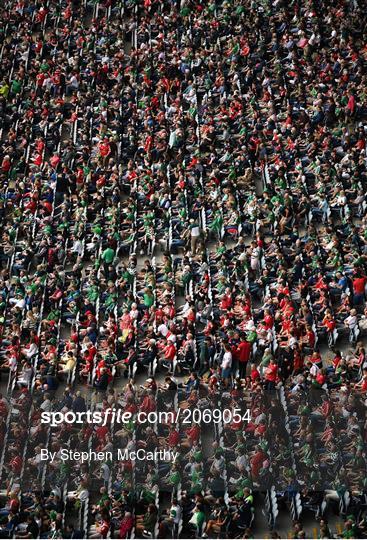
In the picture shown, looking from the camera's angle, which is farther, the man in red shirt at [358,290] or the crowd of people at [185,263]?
the man in red shirt at [358,290]

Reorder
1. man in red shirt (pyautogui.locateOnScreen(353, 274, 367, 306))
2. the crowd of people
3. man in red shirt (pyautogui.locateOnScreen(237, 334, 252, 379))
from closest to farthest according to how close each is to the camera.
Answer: the crowd of people → man in red shirt (pyautogui.locateOnScreen(237, 334, 252, 379)) → man in red shirt (pyautogui.locateOnScreen(353, 274, 367, 306))

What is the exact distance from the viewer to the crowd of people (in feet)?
92.5

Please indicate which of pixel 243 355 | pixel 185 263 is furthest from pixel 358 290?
pixel 185 263

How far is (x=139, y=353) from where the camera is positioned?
3269cm

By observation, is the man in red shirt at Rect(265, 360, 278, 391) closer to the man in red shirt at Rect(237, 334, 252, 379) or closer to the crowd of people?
the crowd of people

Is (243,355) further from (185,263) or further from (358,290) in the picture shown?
(185,263)

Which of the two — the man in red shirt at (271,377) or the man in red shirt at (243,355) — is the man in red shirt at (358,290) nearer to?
the man in red shirt at (243,355)

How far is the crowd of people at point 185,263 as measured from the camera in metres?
28.2

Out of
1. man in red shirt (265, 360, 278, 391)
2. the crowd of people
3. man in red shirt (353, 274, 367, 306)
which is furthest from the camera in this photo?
man in red shirt (353, 274, 367, 306)

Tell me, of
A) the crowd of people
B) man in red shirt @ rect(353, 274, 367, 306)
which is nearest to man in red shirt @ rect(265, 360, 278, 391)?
the crowd of people

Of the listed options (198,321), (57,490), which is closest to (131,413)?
(57,490)

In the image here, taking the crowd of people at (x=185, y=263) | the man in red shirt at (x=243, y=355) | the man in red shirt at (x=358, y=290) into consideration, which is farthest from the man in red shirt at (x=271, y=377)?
the man in red shirt at (x=358, y=290)

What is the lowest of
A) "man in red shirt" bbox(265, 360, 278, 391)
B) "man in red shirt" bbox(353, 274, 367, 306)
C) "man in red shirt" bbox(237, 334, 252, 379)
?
"man in red shirt" bbox(265, 360, 278, 391)

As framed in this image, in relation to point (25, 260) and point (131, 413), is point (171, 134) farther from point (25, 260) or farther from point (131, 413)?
point (131, 413)
